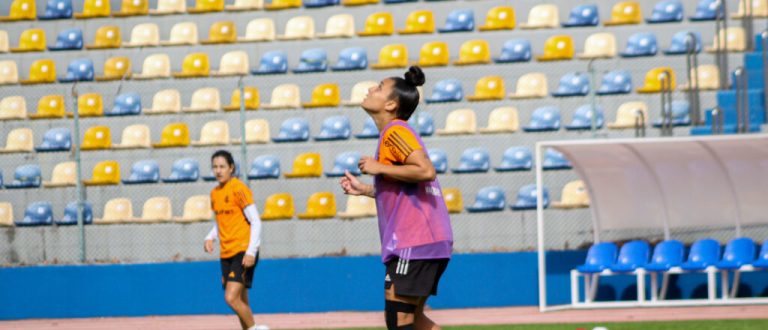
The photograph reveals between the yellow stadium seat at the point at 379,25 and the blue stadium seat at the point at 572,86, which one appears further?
the yellow stadium seat at the point at 379,25

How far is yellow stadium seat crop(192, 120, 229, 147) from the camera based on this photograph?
19328mm

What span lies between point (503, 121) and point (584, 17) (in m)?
3.16

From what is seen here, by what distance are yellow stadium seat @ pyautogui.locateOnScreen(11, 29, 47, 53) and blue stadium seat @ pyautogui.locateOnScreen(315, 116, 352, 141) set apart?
6261 millimetres

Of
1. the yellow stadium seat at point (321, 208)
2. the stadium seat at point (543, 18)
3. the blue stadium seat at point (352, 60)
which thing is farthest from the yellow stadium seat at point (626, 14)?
the yellow stadium seat at point (321, 208)

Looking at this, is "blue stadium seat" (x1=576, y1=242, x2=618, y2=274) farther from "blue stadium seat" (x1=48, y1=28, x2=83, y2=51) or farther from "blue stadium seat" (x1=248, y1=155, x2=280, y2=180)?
"blue stadium seat" (x1=48, y1=28, x2=83, y2=51)

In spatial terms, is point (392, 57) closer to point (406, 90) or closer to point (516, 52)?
point (516, 52)

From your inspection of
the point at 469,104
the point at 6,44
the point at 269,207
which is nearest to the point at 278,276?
the point at 269,207

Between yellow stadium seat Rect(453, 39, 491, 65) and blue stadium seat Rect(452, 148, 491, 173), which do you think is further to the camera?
yellow stadium seat Rect(453, 39, 491, 65)

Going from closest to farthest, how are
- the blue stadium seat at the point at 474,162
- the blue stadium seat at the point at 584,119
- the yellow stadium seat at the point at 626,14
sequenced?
the blue stadium seat at the point at 474,162
the blue stadium seat at the point at 584,119
the yellow stadium seat at the point at 626,14

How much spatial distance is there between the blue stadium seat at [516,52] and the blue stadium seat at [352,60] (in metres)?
2.17

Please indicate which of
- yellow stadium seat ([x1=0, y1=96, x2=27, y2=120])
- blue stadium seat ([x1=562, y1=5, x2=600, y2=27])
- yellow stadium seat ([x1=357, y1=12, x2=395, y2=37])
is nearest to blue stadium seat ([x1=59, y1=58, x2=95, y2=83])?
yellow stadium seat ([x1=0, y1=96, x2=27, y2=120])

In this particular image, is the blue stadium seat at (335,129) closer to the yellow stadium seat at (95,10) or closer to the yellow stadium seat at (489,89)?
the yellow stadium seat at (489,89)

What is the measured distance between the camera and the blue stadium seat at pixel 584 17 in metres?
21.1

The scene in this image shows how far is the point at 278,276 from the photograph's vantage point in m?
16.0
